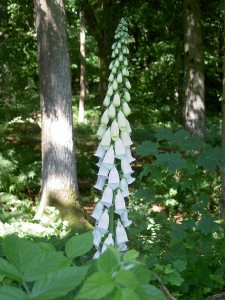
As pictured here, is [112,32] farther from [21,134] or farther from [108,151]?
[108,151]

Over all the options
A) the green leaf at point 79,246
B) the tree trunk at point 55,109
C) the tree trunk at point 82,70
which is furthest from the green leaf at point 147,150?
the tree trunk at point 82,70

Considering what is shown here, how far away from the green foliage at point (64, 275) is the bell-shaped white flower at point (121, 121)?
1465mm

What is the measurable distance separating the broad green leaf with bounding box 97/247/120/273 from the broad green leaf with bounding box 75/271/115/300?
0.13 ft

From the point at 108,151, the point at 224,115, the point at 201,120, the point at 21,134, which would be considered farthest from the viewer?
the point at 21,134

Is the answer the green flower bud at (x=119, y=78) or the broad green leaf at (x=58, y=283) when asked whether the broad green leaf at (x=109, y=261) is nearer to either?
the broad green leaf at (x=58, y=283)

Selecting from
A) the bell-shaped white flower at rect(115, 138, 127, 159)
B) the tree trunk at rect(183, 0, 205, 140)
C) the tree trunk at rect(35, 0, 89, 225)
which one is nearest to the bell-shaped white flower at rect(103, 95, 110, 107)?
the bell-shaped white flower at rect(115, 138, 127, 159)

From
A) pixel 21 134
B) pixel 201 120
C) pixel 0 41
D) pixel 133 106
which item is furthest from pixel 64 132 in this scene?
pixel 133 106

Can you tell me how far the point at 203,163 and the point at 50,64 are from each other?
426cm

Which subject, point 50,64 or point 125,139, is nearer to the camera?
point 125,139

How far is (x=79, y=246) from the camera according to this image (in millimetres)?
1306

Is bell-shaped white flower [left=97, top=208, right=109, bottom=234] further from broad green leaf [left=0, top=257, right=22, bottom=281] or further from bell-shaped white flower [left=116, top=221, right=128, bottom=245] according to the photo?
broad green leaf [left=0, top=257, right=22, bottom=281]

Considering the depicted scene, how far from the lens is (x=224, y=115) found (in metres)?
5.25

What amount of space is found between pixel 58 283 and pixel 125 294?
16 centimetres

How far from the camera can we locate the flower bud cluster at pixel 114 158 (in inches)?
100
